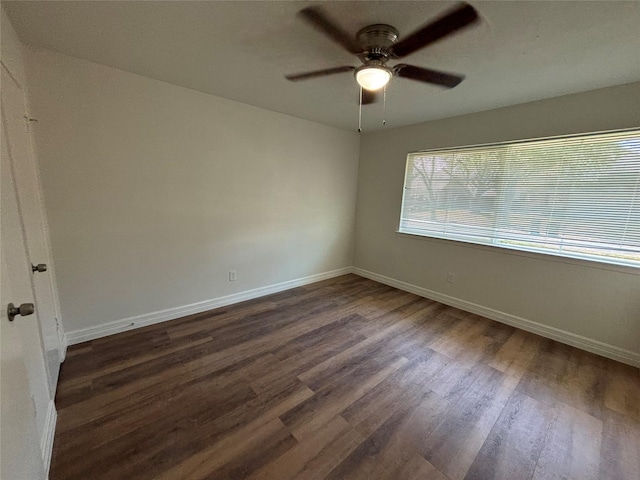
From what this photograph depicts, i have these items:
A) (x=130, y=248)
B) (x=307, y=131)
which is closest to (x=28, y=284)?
(x=130, y=248)

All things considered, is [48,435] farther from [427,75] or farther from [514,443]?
[427,75]

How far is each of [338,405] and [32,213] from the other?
2.30 metres

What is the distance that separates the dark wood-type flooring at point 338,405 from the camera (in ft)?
4.54

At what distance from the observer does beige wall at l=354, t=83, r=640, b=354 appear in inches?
90.6

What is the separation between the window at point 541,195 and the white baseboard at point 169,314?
2.16m

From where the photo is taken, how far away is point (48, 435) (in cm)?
139

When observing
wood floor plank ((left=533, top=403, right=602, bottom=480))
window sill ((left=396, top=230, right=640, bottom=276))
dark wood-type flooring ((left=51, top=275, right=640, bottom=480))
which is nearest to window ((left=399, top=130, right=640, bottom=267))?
window sill ((left=396, top=230, right=640, bottom=276))

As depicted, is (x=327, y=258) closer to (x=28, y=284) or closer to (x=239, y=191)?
(x=239, y=191)

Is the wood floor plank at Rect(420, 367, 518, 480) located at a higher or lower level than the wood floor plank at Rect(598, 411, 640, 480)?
lower

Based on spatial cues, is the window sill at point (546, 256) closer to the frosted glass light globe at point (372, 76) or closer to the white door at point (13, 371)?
the frosted glass light globe at point (372, 76)

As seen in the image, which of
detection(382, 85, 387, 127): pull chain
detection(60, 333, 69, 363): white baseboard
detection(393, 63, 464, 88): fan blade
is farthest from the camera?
detection(382, 85, 387, 127): pull chain

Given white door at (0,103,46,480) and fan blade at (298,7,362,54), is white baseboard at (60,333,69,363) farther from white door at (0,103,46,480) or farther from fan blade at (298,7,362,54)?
fan blade at (298,7,362,54)

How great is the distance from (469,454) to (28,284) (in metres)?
2.51

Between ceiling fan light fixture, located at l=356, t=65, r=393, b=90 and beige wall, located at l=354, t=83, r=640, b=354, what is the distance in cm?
194
